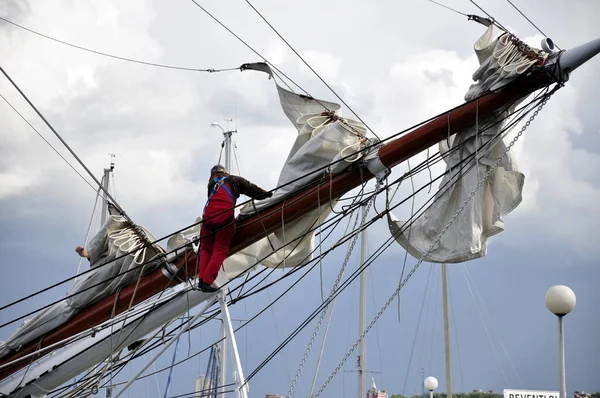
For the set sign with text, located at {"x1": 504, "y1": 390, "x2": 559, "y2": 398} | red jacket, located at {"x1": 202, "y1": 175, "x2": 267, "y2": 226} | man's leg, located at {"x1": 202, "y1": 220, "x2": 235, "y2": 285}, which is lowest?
sign with text, located at {"x1": 504, "y1": 390, "x2": 559, "y2": 398}

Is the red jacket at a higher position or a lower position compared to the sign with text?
higher

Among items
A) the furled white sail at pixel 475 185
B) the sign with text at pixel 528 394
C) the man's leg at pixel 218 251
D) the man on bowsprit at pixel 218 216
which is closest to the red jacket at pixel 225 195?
the man on bowsprit at pixel 218 216

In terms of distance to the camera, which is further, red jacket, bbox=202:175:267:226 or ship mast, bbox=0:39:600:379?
red jacket, bbox=202:175:267:226

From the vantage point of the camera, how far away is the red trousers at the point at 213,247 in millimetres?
12828

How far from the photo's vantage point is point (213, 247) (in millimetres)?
12945

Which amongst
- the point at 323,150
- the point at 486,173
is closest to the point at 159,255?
the point at 323,150

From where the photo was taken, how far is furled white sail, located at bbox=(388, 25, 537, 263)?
12594 mm

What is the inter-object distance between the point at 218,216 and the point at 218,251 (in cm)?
47

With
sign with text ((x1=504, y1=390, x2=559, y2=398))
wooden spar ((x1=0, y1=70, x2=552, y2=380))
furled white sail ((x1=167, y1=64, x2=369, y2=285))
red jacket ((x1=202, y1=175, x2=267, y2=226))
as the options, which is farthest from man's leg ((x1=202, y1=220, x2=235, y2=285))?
sign with text ((x1=504, y1=390, x2=559, y2=398))

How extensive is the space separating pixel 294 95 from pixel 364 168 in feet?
7.10

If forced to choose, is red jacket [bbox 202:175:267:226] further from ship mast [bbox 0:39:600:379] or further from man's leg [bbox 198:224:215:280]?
ship mast [bbox 0:39:600:379]

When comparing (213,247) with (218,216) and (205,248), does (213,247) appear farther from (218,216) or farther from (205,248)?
(218,216)

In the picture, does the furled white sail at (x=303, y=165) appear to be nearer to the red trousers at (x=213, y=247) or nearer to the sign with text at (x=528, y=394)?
the red trousers at (x=213, y=247)

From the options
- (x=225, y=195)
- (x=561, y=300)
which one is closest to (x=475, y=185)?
(x=561, y=300)
